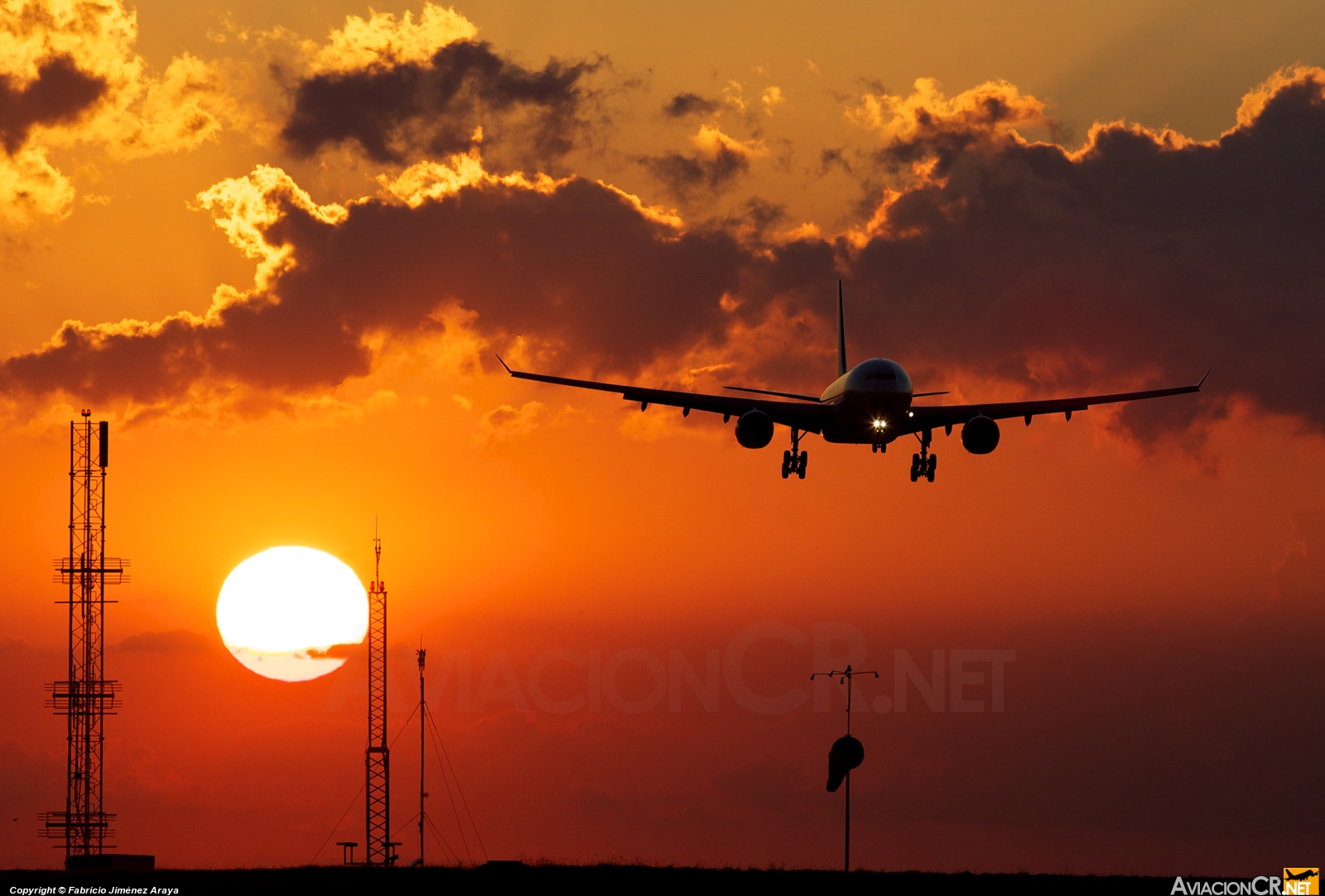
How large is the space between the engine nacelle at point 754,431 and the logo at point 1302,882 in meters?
32.4

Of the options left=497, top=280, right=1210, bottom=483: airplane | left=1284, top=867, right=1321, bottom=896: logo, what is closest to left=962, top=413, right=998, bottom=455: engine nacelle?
left=497, top=280, right=1210, bottom=483: airplane

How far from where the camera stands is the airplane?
80.1 meters

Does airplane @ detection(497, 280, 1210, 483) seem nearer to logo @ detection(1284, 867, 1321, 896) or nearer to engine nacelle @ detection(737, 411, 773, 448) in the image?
engine nacelle @ detection(737, 411, 773, 448)

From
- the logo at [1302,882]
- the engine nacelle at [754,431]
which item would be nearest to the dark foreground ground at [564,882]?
the logo at [1302,882]

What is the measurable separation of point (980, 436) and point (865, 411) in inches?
404

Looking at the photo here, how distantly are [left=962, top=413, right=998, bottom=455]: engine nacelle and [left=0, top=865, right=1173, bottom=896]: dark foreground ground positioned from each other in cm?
2271

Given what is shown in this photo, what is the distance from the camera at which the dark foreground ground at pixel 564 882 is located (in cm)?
7100

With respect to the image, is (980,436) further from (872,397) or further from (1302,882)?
(1302,882)

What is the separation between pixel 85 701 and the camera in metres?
120

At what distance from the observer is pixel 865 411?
80938 mm

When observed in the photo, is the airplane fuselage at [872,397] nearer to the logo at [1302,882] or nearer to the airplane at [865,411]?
the airplane at [865,411]

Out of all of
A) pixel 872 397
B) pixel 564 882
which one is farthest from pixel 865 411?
pixel 564 882

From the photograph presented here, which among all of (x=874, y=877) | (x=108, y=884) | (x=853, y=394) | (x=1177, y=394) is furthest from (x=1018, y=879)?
(x=108, y=884)

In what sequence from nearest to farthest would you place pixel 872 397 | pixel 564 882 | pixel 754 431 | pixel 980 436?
1. pixel 564 882
2. pixel 872 397
3. pixel 754 431
4. pixel 980 436
